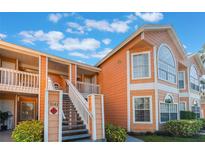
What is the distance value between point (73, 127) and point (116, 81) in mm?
4412

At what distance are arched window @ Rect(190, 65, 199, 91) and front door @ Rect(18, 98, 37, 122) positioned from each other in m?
10.4

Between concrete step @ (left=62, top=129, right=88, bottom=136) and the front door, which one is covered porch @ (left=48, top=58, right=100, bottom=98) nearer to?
the front door

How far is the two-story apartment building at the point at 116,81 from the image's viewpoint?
8328 millimetres

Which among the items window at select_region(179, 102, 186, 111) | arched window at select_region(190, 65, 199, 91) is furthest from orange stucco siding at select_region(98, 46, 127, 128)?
arched window at select_region(190, 65, 199, 91)

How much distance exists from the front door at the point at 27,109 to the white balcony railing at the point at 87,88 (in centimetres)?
241

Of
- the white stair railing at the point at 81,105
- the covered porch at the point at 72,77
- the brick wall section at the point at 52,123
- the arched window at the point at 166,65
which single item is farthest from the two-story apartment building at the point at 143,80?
the brick wall section at the point at 52,123

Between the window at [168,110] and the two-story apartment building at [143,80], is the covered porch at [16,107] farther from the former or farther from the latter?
the window at [168,110]

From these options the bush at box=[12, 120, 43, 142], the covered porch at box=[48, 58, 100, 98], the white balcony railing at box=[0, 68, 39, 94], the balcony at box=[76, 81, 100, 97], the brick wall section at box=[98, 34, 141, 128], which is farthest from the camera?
the balcony at box=[76, 81, 100, 97]

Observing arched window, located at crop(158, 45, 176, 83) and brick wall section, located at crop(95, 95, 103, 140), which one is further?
arched window, located at crop(158, 45, 176, 83)

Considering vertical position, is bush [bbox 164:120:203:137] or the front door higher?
the front door

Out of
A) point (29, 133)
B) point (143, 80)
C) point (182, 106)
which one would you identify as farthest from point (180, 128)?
point (29, 133)

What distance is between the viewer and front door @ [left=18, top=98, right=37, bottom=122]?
10148 mm
